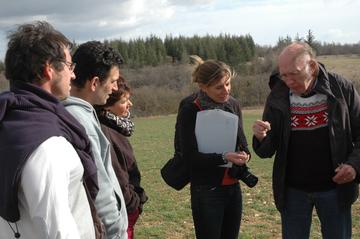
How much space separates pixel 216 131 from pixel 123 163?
111 centimetres

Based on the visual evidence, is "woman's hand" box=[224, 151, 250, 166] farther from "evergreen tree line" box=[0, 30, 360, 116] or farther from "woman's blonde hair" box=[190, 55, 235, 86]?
"evergreen tree line" box=[0, 30, 360, 116]

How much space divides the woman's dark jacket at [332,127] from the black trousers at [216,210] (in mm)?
400

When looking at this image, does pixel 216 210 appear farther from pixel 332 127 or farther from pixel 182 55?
pixel 182 55

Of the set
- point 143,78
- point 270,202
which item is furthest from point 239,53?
point 270,202

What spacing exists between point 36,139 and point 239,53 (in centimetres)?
9624

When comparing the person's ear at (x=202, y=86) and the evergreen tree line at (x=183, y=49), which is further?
the evergreen tree line at (x=183, y=49)

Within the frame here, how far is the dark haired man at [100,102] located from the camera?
249cm

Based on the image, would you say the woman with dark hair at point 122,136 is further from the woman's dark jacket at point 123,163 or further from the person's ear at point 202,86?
the person's ear at point 202,86

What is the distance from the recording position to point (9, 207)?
1.93m

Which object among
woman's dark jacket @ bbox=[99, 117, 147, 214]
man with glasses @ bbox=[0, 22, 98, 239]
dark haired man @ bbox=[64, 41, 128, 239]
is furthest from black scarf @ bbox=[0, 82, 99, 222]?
woman's dark jacket @ bbox=[99, 117, 147, 214]

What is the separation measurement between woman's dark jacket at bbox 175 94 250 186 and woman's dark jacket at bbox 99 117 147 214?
27.5 inches

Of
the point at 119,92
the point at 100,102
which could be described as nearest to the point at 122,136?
the point at 119,92

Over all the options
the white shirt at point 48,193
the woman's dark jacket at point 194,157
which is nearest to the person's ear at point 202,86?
the woman's dark jacket at point 194,157

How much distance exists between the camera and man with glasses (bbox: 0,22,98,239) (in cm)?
188
